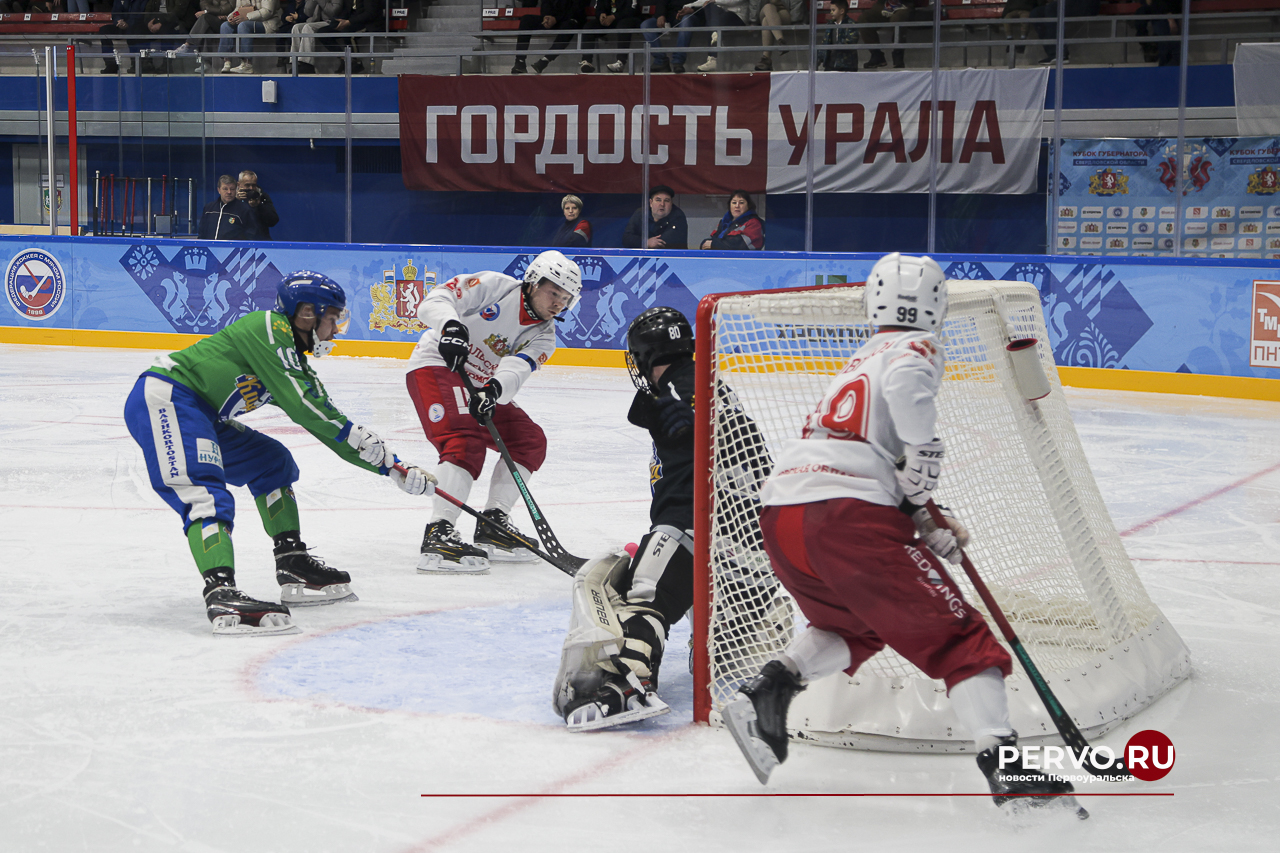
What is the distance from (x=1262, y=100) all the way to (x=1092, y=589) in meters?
6.83

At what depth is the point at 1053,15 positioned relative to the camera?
9695mm

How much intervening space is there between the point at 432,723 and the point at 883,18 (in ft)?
28.3

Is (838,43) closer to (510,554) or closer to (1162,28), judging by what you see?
(1162,28)

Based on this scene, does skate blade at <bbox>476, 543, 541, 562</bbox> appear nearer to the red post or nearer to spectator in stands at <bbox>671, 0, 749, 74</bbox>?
spectator in stands at <bbox>671, 0, 749, 74</bbox>

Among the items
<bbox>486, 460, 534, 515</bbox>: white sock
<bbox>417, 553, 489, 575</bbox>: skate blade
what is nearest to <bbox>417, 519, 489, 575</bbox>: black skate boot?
<bbox>417, 553, 489, 575</bbox>: skate blade

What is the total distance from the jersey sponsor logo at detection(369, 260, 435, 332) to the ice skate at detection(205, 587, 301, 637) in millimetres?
7408

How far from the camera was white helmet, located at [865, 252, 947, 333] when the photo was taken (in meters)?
2.52

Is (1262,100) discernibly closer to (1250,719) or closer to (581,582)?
(1250,719)

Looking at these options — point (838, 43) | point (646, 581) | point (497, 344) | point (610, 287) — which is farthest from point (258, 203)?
point (646, 581)

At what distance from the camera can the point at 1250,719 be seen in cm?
312

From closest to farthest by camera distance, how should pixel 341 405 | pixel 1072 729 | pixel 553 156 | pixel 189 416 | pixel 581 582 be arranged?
pixel 1072 729
pixel 581 582
pixel 189 416
pixel 341 405
pixel 553 156

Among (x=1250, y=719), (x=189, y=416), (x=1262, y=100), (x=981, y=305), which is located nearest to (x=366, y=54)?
(x=1262, y=100)

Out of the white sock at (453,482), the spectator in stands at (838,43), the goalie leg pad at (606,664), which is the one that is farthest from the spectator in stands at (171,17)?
the goalie leg pad at (606,664)

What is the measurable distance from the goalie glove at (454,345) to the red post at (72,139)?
27.7 ft
